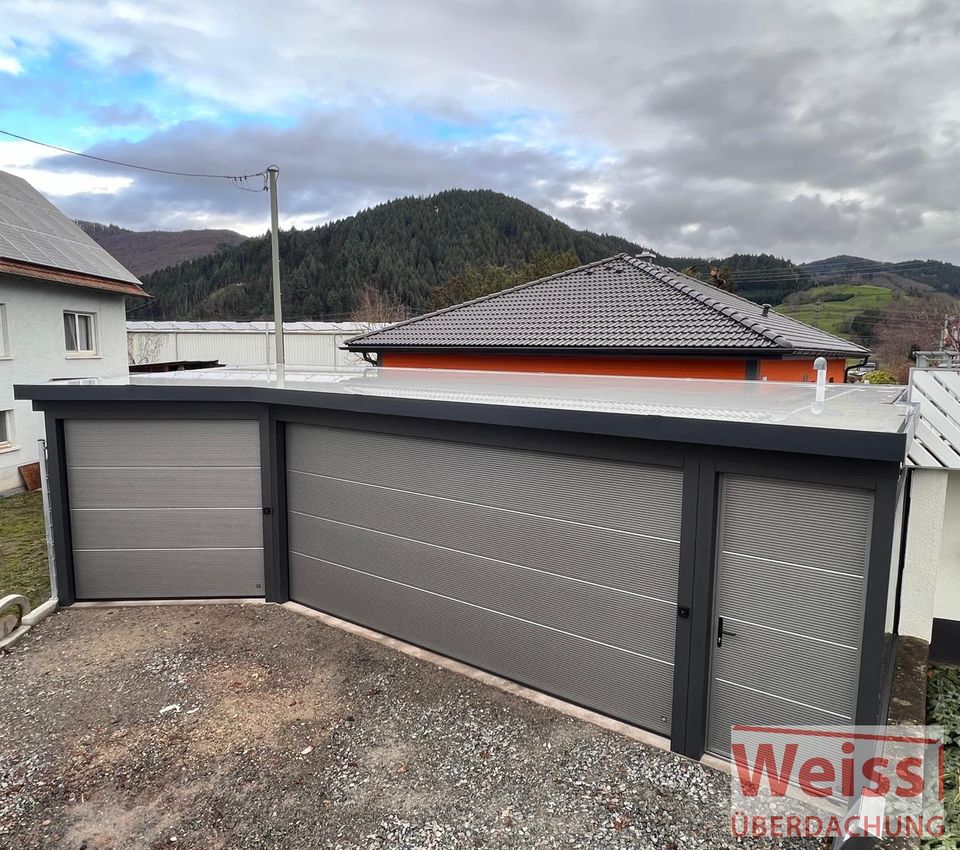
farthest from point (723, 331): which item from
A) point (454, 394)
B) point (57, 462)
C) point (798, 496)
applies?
point (57, 462)

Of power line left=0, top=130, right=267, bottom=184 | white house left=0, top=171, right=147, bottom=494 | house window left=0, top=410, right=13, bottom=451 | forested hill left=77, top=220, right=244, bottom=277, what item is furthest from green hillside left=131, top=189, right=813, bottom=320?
house window left=0, top=410, right=13, bottom=451

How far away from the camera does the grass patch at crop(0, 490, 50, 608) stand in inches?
303

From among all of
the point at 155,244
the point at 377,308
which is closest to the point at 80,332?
the point at 377,308

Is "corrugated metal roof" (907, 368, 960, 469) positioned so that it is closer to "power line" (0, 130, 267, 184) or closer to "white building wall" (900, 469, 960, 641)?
"white building wall" (900, 469, 960, 641)

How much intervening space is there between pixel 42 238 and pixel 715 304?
1615 centimetres

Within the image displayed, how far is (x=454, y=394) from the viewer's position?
6250 mm

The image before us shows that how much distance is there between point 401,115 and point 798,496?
24244 millimetres

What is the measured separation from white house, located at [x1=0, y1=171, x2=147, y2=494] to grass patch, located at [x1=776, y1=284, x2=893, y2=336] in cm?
4037

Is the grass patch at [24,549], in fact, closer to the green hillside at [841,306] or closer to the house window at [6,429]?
the house window at [6,429]

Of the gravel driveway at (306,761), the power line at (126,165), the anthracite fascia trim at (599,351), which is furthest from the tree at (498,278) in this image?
the gravel driveway at (306,761)

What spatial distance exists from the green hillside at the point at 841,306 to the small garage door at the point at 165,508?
41508 mm

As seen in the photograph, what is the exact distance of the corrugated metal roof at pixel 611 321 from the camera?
1167 centimetres

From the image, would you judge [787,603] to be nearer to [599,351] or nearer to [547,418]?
[547,418]

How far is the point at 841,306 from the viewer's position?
46781 mm
